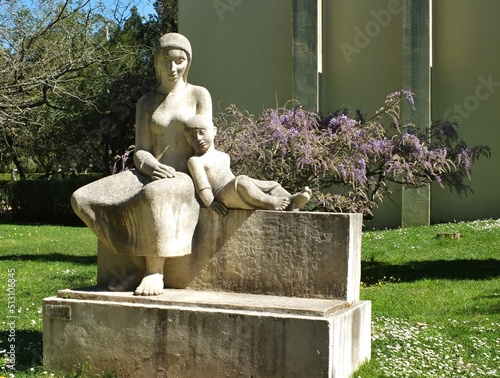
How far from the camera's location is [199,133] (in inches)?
245

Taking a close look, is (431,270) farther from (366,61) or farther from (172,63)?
(366,61)

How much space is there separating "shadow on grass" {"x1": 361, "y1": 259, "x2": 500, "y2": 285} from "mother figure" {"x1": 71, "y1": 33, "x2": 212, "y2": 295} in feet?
17.4

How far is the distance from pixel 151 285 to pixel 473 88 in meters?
14.1

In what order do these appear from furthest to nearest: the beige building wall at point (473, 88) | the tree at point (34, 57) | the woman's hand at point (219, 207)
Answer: the beige building wall at point (473, 88) < the tree at point (34, 57) < the woman's hand at point (219, 207)

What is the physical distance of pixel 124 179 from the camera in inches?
250

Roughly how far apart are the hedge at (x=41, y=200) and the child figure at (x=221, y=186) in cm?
1852

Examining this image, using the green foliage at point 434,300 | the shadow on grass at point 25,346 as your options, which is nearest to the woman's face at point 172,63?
the shadow on grass at point 25,346

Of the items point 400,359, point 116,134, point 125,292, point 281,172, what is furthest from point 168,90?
point 116,134

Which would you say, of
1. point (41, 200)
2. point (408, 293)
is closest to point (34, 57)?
point (408, 293)

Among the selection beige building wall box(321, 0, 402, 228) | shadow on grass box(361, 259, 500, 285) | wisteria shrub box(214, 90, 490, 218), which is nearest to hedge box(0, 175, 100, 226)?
beige building wall box(321, 0, 402, 228)

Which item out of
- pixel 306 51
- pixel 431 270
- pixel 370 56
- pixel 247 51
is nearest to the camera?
pixel 431 270

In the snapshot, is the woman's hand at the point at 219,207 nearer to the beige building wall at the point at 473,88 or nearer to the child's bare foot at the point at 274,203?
the child's bare foot at the point at 274,203

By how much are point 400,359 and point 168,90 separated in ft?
9.45

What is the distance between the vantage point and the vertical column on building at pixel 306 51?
773 inches
